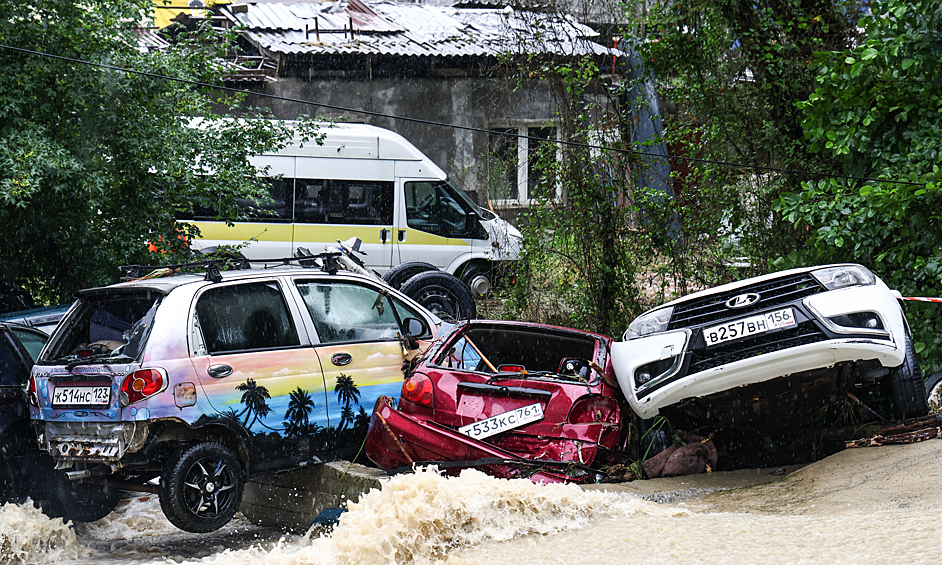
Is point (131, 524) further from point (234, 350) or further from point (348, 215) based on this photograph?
point (348, 215)

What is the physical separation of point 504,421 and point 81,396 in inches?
112

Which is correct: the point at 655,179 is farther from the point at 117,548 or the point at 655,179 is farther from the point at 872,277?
the point at 117,548

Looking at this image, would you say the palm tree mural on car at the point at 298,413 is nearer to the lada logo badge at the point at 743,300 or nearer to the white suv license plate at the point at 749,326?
the white suv license plate at the point at 749,326

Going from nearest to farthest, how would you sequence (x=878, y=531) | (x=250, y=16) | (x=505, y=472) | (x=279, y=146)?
(x=878, y=531), (x=505, y=472), (x=279, y=146), (x=250, y=16)

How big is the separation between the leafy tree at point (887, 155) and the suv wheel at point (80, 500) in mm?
6421

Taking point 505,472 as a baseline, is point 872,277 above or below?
above

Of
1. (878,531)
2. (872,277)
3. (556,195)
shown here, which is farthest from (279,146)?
(878,531)

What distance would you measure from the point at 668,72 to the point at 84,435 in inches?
300

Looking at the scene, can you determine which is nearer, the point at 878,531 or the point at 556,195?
the point at 878,531

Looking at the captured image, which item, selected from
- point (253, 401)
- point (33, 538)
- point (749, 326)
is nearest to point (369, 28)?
point (253, 401)

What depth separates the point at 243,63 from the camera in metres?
17.0

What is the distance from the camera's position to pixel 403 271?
1211 cm

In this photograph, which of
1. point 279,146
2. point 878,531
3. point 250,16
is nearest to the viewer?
point 878,531

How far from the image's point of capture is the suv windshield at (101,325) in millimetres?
6188
